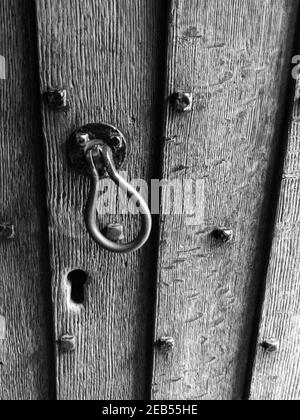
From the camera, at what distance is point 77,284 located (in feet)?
2.33

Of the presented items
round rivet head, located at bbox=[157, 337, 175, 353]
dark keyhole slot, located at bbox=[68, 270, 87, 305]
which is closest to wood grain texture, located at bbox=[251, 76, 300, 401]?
round rivet head, located at bbox=[157, 337, 175, 353]

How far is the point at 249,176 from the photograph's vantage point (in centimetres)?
68

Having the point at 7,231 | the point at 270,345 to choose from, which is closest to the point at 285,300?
the point at 270,345

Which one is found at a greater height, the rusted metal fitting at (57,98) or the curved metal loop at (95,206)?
the rusted metal fitting at (57,98)

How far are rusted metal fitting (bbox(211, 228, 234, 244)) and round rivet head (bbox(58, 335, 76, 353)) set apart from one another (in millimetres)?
265

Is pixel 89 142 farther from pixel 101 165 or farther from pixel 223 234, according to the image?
pixel 223 234

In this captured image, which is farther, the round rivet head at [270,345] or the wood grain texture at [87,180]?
the round rivet head at [270,345]

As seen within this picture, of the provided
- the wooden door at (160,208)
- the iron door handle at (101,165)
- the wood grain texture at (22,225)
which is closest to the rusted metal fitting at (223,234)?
the wooden door at (160,208)

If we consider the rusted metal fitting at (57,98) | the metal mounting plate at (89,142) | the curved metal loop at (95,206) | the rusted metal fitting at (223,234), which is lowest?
the rusted metal fitting at (223,234)

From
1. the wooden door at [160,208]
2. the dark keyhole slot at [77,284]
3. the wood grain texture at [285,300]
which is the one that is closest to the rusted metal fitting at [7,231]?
the wooden door at [160,208]

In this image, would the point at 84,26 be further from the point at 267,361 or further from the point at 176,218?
the point at 267,361

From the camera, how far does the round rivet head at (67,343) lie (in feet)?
2.32

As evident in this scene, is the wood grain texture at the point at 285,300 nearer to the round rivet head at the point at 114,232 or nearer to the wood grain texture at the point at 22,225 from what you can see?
the round rivet head at the point at 114,232

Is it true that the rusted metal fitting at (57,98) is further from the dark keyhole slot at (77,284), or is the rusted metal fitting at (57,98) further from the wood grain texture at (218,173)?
the dark keyhole slot at (77,284)
